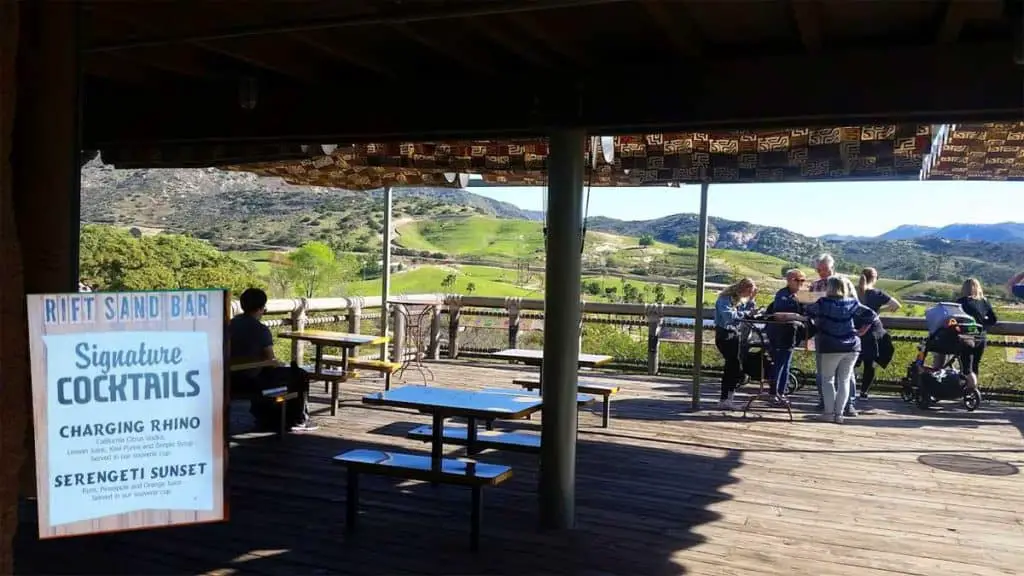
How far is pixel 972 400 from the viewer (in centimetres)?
889

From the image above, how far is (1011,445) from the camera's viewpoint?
23.8 ft

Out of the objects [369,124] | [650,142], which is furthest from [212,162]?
[650,142]

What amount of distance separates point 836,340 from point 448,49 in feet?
17.5

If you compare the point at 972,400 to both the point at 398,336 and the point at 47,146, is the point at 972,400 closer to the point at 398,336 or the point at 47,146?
the point at 398,336

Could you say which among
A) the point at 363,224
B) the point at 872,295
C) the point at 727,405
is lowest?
the point at 727,405

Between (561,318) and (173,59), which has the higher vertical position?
(173,59)

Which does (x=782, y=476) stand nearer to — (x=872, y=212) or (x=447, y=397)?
(x=447, y=397)

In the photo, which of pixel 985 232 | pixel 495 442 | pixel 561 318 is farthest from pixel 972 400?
pixel 985 232

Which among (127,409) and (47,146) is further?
(47,146)

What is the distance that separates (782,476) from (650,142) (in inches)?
105

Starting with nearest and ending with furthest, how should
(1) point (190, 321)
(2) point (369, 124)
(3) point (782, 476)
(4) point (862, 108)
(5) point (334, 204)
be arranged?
1. (1) point (190, 321)
2. (4) point (862, 108)
3. (2) point (369, 124)
4. (3) point (782, 476)
5. (5) point (334, 204)

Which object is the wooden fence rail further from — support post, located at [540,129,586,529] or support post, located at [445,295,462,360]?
support post, located at [540,129,586,529]

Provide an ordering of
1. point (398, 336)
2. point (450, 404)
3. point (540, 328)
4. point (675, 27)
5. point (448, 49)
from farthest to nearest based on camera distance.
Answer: point (540, 328)
point (398, 336)
point (450, 404)
point (448, 49)
point (675, 27)

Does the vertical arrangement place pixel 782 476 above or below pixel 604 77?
below
